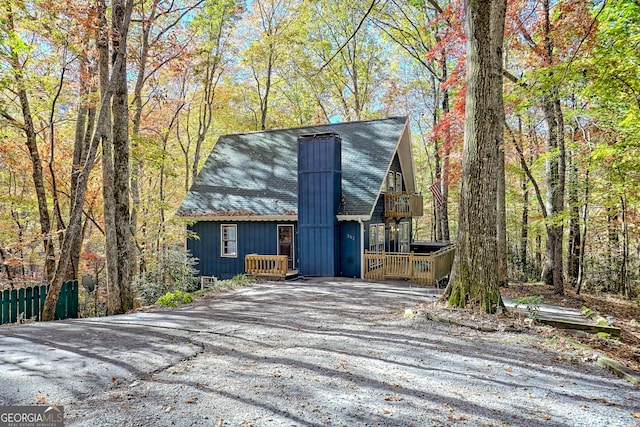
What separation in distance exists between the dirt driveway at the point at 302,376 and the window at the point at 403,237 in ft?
39.0

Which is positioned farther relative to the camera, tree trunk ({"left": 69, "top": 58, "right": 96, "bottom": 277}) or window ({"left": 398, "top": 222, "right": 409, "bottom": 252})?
window ({"left": 398, "top": 222, "right": 409, "bottom": 252})

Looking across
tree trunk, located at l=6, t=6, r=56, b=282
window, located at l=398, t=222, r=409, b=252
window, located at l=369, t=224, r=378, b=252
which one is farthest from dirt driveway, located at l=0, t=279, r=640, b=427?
window, located at l=398, t=222, r=409, b=252

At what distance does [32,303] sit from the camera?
942 cm

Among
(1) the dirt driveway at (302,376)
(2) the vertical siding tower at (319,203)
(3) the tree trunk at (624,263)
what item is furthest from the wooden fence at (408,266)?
(3) the tree trunk at (624,263)

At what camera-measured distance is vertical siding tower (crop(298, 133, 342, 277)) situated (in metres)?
14.5

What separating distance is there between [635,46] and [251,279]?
13.0 m

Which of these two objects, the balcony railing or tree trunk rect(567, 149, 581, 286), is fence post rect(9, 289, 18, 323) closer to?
the balcony railing

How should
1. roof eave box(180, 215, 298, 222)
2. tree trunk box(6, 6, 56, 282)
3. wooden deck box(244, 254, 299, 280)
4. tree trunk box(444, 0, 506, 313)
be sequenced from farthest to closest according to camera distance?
1. roof eave box(180, 215, 298, 222)
2. wooden deck box(244, 254, 299, 280)
3. tree trunk box(6, 6, 56, 282)
4. tree trunk box(444, 0, 506, 313)

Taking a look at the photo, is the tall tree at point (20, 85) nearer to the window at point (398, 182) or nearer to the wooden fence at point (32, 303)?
the wooden fence at point (32, 303)

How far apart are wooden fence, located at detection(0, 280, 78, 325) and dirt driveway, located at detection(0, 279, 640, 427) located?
237 centimetres

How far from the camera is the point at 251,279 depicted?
1420 cm

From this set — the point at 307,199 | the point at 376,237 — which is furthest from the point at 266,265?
the point at 376,237

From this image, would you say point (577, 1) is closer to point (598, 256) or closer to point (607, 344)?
point (607, 344)

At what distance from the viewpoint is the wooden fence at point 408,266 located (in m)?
13.5
